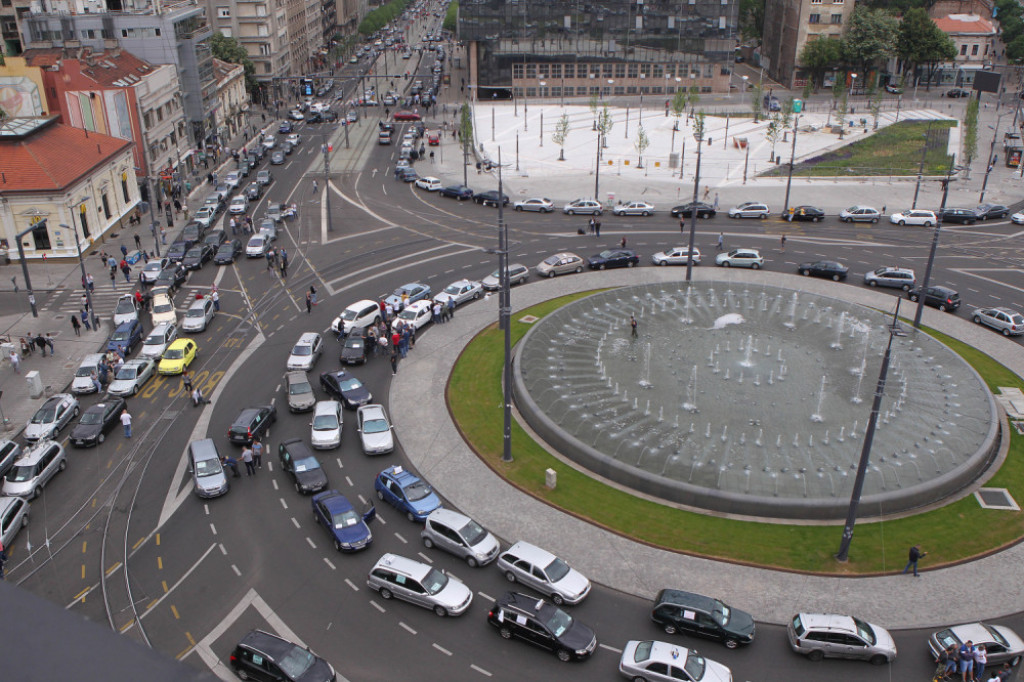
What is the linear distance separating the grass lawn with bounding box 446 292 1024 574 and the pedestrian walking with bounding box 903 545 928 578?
0.29 metres

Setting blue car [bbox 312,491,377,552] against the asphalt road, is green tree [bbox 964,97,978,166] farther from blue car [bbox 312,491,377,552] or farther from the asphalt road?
blue car [bbox 312,491,377,552]

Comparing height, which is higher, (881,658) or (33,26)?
(33,26)

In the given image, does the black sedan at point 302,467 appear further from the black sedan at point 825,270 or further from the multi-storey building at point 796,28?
the multi-storey building at point 796,28

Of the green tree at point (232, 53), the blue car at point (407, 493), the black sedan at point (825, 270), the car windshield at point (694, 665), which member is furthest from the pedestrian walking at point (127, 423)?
the green tree at point (232, 53)

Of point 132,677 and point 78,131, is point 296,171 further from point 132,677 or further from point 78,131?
point 132,677

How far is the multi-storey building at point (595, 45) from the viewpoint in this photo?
13688 centimetres

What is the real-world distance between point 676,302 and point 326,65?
5891 inches

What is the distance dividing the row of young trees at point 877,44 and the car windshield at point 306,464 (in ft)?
434

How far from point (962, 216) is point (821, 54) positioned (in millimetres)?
78716

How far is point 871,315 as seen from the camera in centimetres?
4953

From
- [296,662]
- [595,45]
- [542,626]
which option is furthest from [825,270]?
[595,45]

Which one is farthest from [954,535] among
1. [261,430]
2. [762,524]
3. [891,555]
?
[261,430]

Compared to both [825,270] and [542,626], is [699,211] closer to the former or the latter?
[825,270]

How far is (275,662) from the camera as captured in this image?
82.5ft
